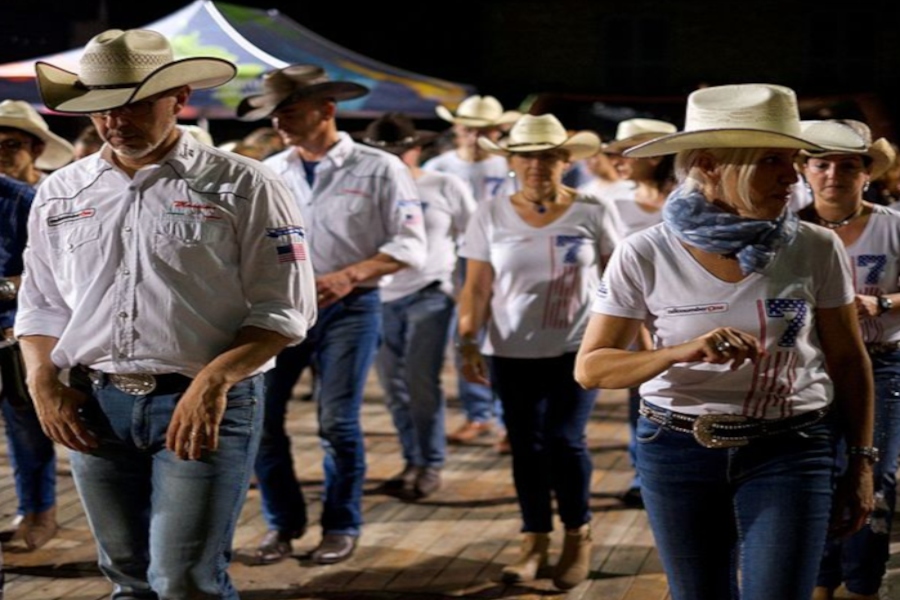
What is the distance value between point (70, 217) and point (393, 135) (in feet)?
14.5

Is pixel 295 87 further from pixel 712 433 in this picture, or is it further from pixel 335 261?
pixel 712 433

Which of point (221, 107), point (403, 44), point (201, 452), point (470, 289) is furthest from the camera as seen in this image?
point (403, 44)

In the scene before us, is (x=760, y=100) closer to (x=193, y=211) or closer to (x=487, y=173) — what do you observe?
(x=193, y=211)

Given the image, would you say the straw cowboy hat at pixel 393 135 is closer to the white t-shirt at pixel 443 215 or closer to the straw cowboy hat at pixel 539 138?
the white t-shirt at pixel 443 215

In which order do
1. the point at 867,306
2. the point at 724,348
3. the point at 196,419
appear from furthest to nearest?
the point at 867,306, the point at 196,419, the point at 724,348

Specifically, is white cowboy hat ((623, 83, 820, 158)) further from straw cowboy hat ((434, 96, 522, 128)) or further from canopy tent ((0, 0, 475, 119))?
straw cowboy hat ((434, 96, 522, 128))

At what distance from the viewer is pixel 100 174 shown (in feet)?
11.4

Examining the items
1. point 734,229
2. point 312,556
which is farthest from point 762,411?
point 312,556

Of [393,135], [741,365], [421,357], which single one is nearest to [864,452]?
[741,365]

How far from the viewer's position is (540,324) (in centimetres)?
545

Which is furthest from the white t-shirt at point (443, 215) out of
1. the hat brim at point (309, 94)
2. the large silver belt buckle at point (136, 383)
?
the large silver belt buckle at point (136, 383)

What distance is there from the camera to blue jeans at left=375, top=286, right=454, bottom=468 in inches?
281

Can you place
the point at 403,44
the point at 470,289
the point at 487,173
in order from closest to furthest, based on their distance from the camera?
the point at 470,289, the point at 487,173, the point at 403,44

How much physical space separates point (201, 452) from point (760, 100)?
5.01ft
